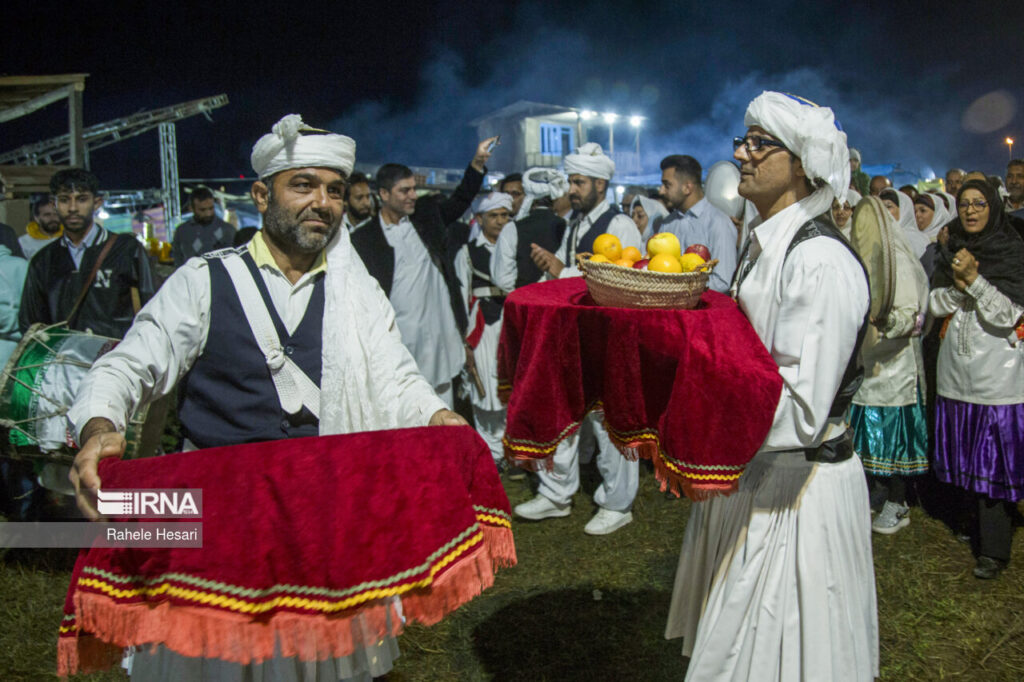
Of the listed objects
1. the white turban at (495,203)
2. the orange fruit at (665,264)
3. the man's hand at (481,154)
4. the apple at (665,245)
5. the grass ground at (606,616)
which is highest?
the man's hand at (481,154)

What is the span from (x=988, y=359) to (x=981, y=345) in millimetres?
111

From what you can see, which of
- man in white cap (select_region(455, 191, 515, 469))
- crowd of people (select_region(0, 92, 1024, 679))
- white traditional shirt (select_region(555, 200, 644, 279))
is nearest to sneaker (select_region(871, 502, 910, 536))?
white traditional shirt (select_region(555, 200, 644, 279))

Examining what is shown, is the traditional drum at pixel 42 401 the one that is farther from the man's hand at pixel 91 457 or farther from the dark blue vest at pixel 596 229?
the dark blue vest at pixel 596 229

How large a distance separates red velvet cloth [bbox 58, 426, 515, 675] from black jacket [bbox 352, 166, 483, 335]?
13.7 ft

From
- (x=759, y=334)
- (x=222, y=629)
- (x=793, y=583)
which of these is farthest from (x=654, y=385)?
(x=222, y=629)

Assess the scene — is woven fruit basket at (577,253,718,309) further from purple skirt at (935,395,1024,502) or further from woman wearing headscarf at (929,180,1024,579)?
purple skirt at (935,395,1024,502)

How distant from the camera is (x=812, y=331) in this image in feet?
7.01

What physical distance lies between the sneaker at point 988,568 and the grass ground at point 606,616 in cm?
6

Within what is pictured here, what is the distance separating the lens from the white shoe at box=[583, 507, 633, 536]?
5.24m

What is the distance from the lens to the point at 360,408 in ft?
8.14

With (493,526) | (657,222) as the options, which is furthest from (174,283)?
(657,222)

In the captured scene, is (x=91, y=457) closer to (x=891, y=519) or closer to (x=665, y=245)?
(x=665, y=245)

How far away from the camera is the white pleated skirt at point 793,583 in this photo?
7.74ft

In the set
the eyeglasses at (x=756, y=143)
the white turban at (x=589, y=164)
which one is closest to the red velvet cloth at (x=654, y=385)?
the eyeglasses at (x=756, y=143)
